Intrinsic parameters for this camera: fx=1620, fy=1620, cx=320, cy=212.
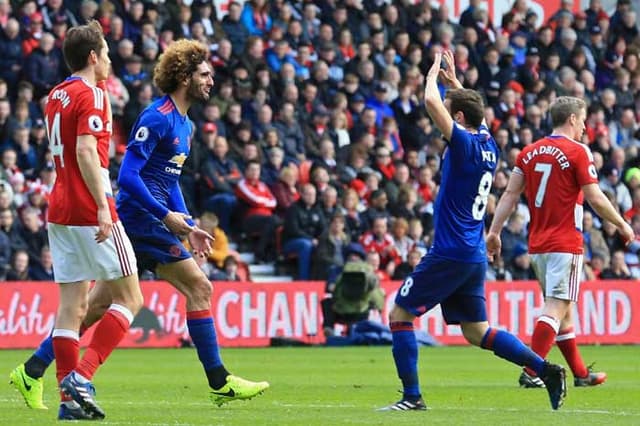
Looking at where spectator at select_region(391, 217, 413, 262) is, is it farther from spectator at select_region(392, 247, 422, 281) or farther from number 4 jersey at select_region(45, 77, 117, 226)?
number 4 jersey at select_region(45, 77, 117, 226)

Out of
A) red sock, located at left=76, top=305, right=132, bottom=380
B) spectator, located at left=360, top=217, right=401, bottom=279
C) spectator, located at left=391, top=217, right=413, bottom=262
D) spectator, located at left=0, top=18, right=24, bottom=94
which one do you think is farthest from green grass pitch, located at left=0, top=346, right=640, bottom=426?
spectator, located at left=0, top=18, right=24, bottom=94

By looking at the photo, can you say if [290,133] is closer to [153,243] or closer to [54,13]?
[54,13]

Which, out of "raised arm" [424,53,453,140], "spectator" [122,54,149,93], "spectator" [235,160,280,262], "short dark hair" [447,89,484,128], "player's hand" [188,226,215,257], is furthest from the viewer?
"spectator" [235,160,280,262]

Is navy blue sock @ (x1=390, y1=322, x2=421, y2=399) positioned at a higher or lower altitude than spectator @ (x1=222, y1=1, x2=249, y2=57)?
lower

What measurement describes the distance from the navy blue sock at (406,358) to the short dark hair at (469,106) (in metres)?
1.48

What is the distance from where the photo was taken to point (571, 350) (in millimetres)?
13852

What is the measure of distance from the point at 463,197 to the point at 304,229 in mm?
13077

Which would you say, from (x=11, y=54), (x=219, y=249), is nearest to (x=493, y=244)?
(x=219, y=249)

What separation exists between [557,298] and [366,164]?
12.8 m

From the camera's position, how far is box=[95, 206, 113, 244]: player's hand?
9602mm

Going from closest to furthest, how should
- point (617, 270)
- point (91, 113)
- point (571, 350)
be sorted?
point (91, 113), point (571, 350), point (617, 270)

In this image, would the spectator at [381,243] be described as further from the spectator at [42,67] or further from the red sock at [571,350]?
the red sock at [571,350]

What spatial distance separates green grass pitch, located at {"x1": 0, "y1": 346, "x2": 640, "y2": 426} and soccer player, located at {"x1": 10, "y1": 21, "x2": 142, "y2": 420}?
39 centimetres

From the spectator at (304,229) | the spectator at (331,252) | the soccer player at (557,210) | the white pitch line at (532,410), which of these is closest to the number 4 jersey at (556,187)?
the soccer player at (557,210)
